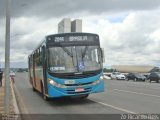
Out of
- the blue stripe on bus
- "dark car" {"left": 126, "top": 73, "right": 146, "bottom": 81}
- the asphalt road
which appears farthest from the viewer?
"dark car" {"left": 126, "top": 73, "right": 146, "bottom": 81}

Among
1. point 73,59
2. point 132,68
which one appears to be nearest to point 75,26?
point 73,59

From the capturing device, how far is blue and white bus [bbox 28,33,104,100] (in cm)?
1638

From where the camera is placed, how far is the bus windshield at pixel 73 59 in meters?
16.5

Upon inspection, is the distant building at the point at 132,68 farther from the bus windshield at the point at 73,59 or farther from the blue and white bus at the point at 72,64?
the bus windshield at the point at 73,59

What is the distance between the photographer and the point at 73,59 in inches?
655

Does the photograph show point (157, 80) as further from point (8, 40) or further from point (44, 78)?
point (8, 40)

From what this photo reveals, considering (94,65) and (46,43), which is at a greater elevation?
(46,43)

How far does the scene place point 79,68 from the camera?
652 inches

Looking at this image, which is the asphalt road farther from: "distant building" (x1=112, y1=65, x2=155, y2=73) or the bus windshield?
"distant building" (x1=112, y1=65, x2=155, y2=73)

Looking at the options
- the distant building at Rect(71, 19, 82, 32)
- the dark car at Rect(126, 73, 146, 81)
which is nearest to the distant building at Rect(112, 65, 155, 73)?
the dark car at Rect(126, 73, 146, 81)

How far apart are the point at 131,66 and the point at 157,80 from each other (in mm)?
90202

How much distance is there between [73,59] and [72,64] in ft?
0.80

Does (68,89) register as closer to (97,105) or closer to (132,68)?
(97,105)

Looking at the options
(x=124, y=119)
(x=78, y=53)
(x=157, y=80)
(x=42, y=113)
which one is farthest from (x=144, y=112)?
(x=157, y=80)
